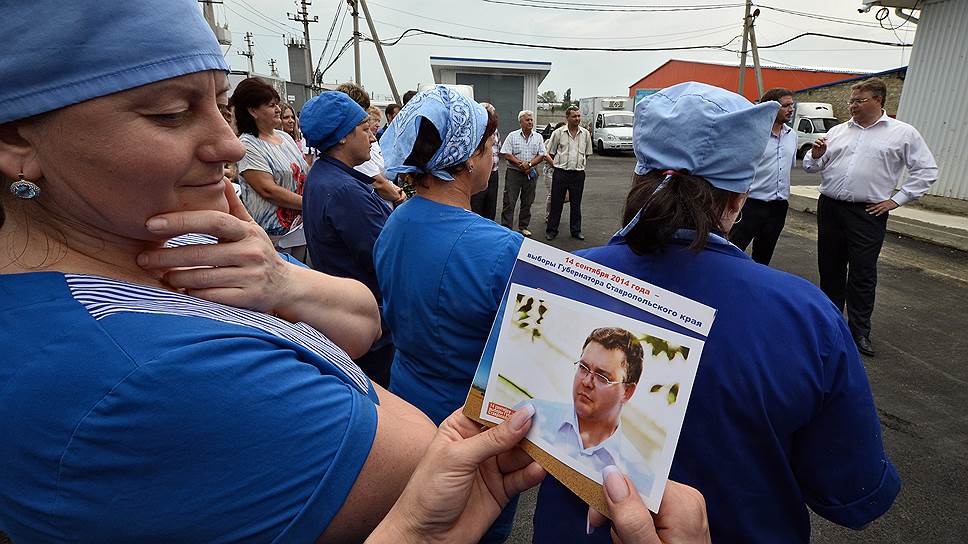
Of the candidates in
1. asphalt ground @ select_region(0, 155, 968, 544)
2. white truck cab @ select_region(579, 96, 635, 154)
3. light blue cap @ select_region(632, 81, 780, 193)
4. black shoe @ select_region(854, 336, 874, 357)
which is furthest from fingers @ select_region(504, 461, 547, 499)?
white truck cab @ select_region(579, 96, 635, 154)

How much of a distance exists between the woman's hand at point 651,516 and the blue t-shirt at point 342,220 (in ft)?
7.21

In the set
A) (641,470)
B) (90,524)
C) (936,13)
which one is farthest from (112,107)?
(936,13)

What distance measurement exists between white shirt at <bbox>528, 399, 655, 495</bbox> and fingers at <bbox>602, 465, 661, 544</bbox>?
21mm

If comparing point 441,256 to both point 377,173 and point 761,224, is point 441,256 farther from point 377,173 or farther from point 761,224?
point 761,224

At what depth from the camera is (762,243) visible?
5.68m

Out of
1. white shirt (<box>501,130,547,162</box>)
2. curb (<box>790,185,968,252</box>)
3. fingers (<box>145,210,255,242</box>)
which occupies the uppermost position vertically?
fingers (<box>145,210,255,242</box>)

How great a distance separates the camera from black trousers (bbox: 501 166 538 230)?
28.7 ft

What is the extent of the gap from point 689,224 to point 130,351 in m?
1.12

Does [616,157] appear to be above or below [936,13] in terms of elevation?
below

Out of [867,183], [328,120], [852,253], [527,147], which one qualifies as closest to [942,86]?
[867,183]

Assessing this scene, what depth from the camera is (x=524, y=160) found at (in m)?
8.75

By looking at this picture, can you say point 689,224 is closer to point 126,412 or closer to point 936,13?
point 126,412

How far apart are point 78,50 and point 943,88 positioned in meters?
11.8

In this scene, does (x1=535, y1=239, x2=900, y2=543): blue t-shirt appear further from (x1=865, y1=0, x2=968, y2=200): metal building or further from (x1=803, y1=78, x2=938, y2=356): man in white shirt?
(x1=865, y1=0, x2=968, y2=200): metal building
